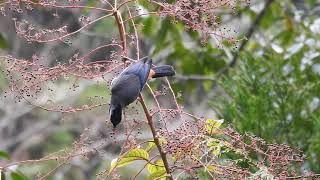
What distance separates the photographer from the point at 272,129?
6.55 ft

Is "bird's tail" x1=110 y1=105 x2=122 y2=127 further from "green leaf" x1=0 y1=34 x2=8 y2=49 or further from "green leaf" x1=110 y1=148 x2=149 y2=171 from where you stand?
"green leaf" x1=0 y1=34 x2=8 y2=49

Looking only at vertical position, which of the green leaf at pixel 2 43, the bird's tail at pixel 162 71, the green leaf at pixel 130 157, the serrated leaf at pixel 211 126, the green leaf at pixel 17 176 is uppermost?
the green leaf at pixel 2 43

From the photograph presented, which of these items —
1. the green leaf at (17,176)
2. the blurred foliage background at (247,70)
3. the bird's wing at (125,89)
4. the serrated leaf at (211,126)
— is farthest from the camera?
the blurred foliage background at (247,70)

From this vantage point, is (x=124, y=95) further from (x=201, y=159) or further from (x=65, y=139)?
(x=65, y=139)

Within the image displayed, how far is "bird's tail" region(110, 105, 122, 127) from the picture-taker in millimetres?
1207

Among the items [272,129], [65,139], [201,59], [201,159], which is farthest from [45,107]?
[65,139]

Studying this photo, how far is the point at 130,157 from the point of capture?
1305mm

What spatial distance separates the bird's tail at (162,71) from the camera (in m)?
1.36

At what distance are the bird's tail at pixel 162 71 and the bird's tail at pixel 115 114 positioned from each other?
16 centimetres

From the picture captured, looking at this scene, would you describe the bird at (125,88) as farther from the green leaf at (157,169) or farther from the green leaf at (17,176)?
the green leaf at (17,176)

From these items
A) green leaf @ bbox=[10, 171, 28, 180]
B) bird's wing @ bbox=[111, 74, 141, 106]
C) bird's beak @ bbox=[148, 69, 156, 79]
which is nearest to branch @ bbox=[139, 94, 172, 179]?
bird's wing @ bbox=[111, 74, 141, 106]

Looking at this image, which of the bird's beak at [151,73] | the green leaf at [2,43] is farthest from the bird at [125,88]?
the green leaf at [2,43]

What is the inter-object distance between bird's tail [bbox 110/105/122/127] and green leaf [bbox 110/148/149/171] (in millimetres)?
80

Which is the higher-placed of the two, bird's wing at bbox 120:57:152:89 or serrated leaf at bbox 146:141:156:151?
bird's wing at bbox 120:57:152:89
